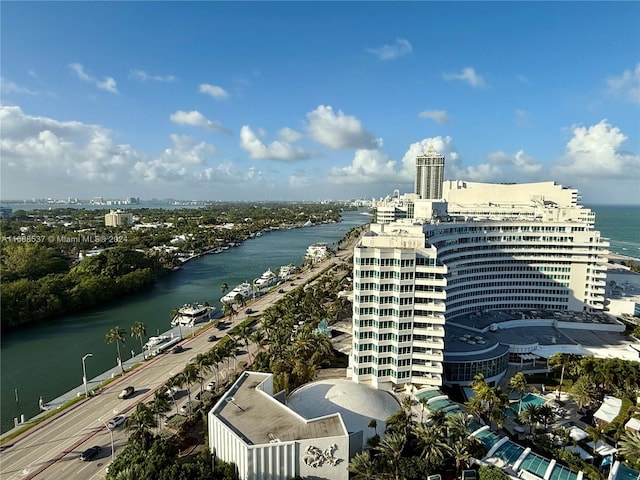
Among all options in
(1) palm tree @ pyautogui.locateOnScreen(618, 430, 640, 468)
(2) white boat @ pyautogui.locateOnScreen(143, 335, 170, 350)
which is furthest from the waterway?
(1) palm tree @ pyautogui.locateOnScreen(618, 430, 640, 468)

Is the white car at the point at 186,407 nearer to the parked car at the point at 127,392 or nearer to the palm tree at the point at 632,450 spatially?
the parked car at the point at 127,392

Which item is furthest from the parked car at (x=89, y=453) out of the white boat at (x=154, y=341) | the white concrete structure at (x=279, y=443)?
the white boat at (x=154, y=341)

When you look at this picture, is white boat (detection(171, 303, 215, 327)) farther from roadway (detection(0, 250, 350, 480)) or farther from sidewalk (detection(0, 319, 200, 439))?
roadway (detection(0, 250, 350, 480))

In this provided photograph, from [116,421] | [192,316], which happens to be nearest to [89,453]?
[116,421]

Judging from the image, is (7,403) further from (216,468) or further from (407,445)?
(407,445)

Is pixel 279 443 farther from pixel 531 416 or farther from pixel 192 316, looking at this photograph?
pixel 192 316

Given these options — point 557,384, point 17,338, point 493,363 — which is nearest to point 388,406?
point 493,363
